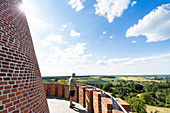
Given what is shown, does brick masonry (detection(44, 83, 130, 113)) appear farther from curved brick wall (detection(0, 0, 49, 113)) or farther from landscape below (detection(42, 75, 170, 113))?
curved brick wall (detection(0, 0, 49, 113))

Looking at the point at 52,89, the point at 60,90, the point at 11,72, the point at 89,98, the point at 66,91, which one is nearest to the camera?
the point at 11,72

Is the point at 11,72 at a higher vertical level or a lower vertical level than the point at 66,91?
higher

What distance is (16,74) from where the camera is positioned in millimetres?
1954

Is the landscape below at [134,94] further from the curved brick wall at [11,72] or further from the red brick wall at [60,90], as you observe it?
the curved brick wall at [11,72]

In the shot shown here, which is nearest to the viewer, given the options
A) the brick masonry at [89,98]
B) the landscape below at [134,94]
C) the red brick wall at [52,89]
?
the brick masonry at [89,98]

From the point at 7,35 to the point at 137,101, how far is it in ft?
156

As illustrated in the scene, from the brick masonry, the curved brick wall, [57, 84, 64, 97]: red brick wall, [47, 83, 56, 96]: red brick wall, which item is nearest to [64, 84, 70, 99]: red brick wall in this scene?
the brick masonry

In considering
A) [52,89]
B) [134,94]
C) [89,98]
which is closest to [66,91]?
[52,89]

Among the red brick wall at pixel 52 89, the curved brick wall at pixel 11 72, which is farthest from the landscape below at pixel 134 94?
the curved brick wall at pixel 11 72

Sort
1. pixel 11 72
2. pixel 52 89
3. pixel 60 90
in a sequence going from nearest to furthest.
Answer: pixel 11 72
pixel 60 90
pixel 52 89

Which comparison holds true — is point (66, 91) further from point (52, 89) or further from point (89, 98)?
point (89, 98)

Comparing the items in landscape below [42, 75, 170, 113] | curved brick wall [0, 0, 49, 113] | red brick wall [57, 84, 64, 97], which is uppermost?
curved brick wall [0, 0, 49, 113]

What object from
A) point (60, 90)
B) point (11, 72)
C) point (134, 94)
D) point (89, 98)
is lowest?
point (134, 94)

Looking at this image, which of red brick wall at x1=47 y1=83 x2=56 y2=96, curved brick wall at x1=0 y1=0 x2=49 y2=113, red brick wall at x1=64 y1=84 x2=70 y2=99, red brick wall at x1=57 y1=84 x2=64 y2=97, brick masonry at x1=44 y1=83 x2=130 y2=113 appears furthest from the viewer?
red brick wall at x1=47 y1=83 x2=56 y2=96
